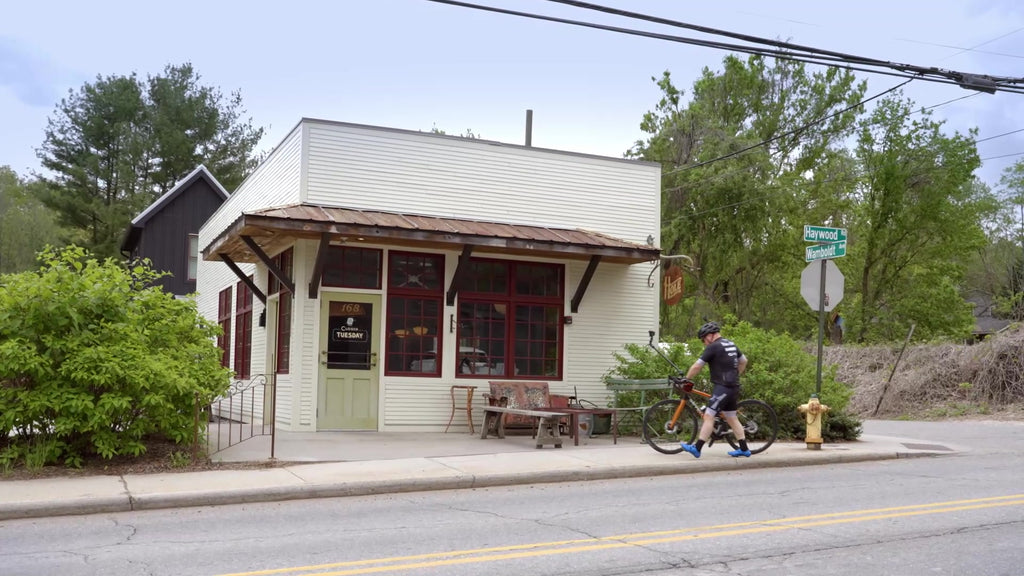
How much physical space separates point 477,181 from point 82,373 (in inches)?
318

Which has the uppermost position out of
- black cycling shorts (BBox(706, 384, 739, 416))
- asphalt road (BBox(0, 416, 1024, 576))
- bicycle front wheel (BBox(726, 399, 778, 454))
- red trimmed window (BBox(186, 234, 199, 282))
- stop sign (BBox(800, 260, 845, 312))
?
red trimmed window (BBox(186, 234, 199, 282))

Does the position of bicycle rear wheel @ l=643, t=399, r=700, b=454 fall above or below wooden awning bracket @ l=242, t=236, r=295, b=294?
below

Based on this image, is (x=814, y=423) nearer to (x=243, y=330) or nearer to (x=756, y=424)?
(x=756, y=424)

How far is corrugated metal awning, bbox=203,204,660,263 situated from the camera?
14.1 m

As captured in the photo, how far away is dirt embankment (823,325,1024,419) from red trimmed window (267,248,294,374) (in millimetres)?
11881

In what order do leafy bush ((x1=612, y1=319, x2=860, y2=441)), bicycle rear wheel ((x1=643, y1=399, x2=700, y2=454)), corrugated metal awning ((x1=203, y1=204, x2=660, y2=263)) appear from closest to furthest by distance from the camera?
bicycle rear wheel ((x1=643, y1=399, x2=700, y2=454)) < corrugated metal awning ((x1=203, y1=204, x2=660, y2=263)) < leafy bush ((x1=612, y1=319, x2=860, y2=441))

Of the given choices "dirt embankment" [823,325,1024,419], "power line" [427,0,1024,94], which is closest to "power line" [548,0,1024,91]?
"power line" [427,0,1024,94]

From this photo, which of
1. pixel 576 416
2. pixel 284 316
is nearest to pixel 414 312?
pixel 284 316

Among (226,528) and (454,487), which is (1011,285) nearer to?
(454,487)

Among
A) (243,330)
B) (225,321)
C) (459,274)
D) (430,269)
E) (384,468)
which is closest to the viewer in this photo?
(384,468)

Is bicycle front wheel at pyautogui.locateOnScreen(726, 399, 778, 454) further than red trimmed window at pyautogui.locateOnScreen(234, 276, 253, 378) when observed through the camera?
No

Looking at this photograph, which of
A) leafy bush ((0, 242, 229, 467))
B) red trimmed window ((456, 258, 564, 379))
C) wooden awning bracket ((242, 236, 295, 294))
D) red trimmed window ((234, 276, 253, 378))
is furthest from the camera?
red trimmed window ((234, 276, 253, 378))

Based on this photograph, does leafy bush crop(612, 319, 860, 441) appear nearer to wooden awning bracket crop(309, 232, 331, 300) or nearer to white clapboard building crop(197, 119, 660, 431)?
white clapboard building crop(197, 119, 660, 431)

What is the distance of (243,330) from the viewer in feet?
65.5
